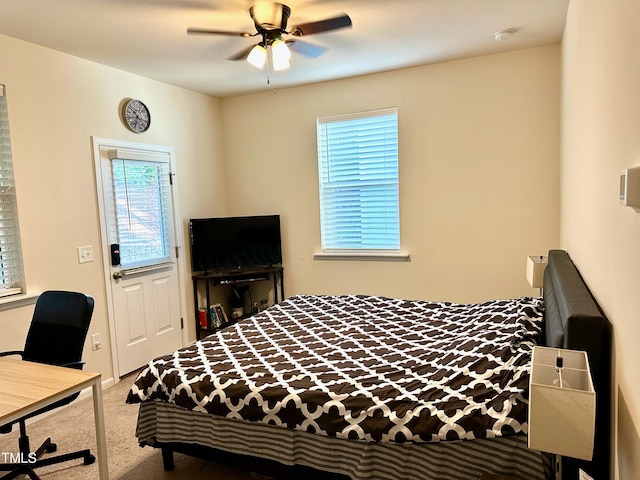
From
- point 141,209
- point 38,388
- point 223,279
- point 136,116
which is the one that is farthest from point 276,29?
point 223,279

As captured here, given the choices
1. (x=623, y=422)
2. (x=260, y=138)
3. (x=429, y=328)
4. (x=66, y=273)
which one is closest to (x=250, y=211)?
(x=260, y=138)

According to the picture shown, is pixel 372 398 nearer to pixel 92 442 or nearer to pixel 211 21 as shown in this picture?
pixel 92 442

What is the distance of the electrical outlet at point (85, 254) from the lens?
3.36 metres

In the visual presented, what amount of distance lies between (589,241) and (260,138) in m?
3.64

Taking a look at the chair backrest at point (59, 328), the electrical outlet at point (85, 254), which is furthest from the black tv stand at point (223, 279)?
the chair backrest at point (59, 328)

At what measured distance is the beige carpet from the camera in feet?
7.61

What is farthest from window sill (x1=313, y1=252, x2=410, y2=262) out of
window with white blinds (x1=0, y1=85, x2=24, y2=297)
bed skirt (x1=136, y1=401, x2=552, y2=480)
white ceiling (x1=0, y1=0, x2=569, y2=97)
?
window with white blinds (x1=0, y1=85, x2=24, y2=297)

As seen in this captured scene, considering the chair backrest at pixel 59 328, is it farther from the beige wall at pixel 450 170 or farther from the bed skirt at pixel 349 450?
the beige wall at pixel 450 170

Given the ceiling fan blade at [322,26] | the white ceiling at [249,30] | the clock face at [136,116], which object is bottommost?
the clock face at [136,116]

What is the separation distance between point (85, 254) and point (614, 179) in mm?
3514

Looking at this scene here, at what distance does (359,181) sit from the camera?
174 inches

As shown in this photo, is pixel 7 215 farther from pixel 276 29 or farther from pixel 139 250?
pixel 276 29

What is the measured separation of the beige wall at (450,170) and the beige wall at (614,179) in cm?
141

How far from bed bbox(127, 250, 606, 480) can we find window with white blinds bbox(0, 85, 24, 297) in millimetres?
1468
